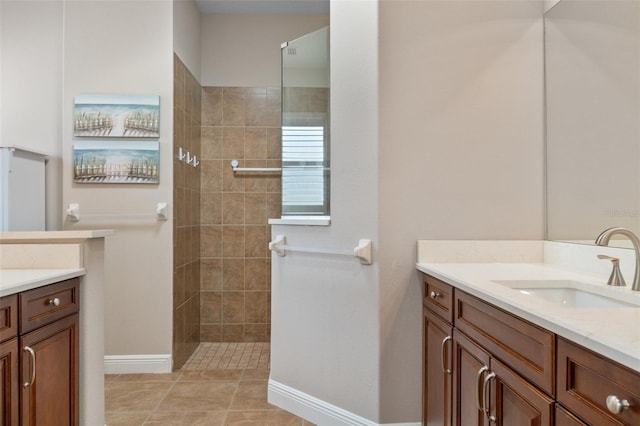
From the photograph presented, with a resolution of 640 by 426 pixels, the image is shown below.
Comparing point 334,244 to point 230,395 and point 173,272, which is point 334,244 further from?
point 173,272

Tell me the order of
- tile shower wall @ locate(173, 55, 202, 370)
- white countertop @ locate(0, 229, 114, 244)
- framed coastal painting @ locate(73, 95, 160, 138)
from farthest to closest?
tile shower wall @ locate(173, 55, 202, 370), framed coastal painting @ locate(73, 95, 160, 138), white countertop @ locate(0, 229, 114, 244)

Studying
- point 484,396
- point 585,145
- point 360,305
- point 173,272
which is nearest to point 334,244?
point 360,305

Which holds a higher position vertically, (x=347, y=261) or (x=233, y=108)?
(x=233, y=108)

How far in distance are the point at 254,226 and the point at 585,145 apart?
2.62 m

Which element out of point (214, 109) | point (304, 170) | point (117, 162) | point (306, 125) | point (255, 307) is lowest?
point (255, 307)

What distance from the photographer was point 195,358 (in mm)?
3160

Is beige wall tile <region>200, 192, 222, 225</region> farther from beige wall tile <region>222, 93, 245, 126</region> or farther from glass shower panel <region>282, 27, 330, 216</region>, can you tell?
glass shower panel <region>282, 27, 330, 216</region>

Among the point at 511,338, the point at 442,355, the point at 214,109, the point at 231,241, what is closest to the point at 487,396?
the point at 511,338

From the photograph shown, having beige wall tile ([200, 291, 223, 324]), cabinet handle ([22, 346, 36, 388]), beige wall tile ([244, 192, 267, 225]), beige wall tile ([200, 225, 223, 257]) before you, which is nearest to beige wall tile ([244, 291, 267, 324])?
beige wall tile ([200, 291, 223, 324])

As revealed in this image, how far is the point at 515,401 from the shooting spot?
1.06 meters

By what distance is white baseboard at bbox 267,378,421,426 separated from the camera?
6.33ft

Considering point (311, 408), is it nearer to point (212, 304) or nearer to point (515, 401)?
point (515, 401)

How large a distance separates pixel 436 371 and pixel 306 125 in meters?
1.51

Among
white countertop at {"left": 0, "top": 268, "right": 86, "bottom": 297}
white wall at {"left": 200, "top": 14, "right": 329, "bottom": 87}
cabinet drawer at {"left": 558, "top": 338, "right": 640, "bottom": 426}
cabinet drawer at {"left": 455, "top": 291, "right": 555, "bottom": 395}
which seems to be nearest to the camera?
cabinet drawer at {"left": 558, "top": 338, "right": 640, "bottom": 426}
